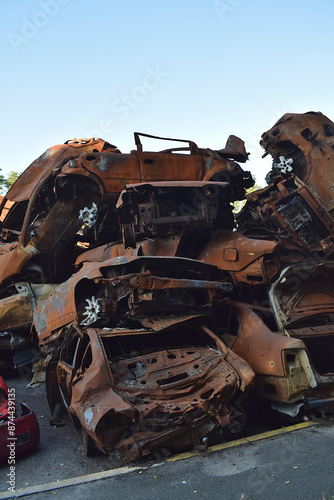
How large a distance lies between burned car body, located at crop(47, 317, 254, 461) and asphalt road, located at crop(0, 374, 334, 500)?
216 millimetres

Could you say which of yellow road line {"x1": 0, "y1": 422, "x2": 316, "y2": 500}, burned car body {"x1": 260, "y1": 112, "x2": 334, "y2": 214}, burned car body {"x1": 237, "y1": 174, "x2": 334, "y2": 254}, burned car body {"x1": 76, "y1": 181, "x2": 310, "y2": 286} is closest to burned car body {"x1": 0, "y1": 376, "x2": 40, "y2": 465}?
yellow road line {"x1": 0, "y1": 422, "x2": 316, "y2": 500}

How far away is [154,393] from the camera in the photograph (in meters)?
4.42

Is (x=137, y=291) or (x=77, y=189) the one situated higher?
(x=77, y=189)

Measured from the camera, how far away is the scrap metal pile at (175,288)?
443 centimetres

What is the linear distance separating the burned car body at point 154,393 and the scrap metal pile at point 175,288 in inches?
0.6

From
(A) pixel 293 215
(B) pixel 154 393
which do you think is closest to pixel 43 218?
(A) pixel 293 215

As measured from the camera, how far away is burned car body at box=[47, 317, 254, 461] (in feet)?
13.2

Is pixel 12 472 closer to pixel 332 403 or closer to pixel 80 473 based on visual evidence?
pixel 80 473

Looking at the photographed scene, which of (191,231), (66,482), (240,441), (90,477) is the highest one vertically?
(191,231)

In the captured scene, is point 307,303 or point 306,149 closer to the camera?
point 307,303

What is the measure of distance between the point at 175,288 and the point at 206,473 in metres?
2.08

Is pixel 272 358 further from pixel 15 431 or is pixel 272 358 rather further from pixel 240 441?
pixel 15 431

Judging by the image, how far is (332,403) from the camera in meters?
4.96

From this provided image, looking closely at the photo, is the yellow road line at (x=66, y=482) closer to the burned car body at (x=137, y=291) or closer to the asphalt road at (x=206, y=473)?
the asphalt road at (x=206, y=473)
